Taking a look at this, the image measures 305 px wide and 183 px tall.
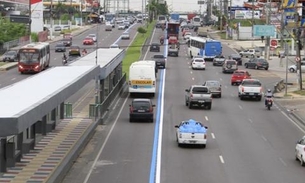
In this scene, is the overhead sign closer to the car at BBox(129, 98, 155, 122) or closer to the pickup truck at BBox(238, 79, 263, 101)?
the pickup truck at BBox(238, 79, 263, 101)

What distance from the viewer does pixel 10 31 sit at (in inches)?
4380

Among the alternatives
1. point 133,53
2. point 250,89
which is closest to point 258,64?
point 133,53

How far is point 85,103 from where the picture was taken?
5231cm

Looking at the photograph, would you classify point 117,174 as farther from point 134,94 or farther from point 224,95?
point 224,95

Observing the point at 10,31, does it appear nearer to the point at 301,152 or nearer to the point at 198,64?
the point at 198,64

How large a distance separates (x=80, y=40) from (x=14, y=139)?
103257 mm

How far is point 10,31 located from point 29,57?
40.0m

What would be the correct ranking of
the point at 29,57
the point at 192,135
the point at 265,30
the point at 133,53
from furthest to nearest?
the point at 133,53
the point at 265,30
the point at 29,57
the point at 192,135

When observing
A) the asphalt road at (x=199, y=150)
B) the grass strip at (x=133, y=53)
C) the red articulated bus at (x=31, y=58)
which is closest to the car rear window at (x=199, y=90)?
the asphalt road at (x=199, y=150)

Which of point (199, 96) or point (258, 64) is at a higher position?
point (199, 96)

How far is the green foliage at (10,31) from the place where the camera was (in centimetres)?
10788

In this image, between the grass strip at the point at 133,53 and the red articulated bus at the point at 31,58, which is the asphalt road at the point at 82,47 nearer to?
the red articulated bus at the point at 31,58

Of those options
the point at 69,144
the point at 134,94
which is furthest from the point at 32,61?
the point at 69,144

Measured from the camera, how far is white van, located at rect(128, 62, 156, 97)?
56.2 metres
